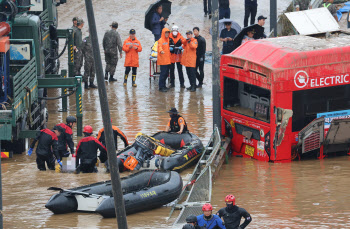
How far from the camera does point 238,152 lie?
21234 millimetres

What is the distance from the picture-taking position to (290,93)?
1964cm

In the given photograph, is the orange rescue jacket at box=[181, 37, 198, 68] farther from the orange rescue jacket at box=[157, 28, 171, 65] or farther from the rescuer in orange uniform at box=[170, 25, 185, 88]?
the orange rescue jacket at box=[157, 28, 171, 65]

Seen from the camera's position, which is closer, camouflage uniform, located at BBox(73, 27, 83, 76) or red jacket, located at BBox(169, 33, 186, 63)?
camouflage uniform, located at BBox(73, 27, 83, 76)

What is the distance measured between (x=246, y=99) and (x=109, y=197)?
6.34 m

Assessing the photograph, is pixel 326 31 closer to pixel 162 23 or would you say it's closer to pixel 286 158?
pixel 286 158

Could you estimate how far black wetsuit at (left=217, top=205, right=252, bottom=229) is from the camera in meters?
14.5

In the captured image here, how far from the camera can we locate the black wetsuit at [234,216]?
47.6ft

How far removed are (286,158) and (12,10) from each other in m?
8.42

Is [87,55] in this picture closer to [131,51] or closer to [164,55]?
[131,51]

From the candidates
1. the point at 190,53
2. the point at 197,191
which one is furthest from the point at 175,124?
the point at 190,53

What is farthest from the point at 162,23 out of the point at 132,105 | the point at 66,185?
the point at 66,185

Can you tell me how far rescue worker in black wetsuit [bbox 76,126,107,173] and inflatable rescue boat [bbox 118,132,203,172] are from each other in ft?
2.05

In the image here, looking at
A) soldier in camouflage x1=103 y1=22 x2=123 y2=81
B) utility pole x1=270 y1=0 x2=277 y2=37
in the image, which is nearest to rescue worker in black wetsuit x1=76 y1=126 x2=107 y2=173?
utility pole x1=270 y1=0 x2=277 y2=37

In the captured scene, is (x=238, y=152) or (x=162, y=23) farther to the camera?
(x=162, y=23)
